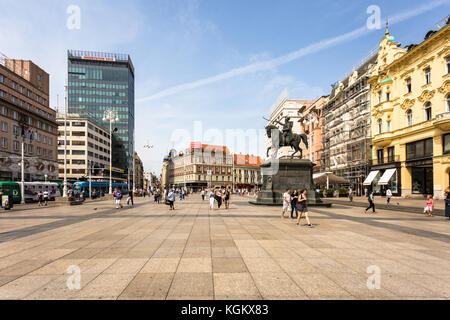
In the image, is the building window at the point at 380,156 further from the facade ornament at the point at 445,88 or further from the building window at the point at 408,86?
the facade ornament at the point at 445,88

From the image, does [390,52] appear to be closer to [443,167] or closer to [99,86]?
[443,167]

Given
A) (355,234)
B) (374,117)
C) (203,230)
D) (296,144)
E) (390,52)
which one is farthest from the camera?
(374,117)

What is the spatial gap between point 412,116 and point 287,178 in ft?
78.8

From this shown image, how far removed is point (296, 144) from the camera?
85.3ft

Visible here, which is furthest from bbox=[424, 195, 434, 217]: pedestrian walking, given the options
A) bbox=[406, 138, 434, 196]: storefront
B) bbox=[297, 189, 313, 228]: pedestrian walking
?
bbox=[406, 138, 434, 196]: storefront

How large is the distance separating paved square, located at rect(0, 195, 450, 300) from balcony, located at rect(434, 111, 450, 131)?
24872 mm

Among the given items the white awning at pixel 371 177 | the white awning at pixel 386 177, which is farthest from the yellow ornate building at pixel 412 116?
the white awning at pixel 371 177

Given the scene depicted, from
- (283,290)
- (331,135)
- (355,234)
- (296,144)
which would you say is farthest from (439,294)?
(331,135)

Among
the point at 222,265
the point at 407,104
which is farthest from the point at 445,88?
the point at 222,265

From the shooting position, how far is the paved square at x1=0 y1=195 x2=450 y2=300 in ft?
15.5

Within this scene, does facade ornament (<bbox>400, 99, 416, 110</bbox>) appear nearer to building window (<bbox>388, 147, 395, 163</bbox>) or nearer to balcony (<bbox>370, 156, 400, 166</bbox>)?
building window (<bbox>388, 147, 395, 163</bbox>)

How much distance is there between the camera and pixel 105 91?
10838cm

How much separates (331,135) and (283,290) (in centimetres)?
5864

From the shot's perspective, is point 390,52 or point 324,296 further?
point 390,52
